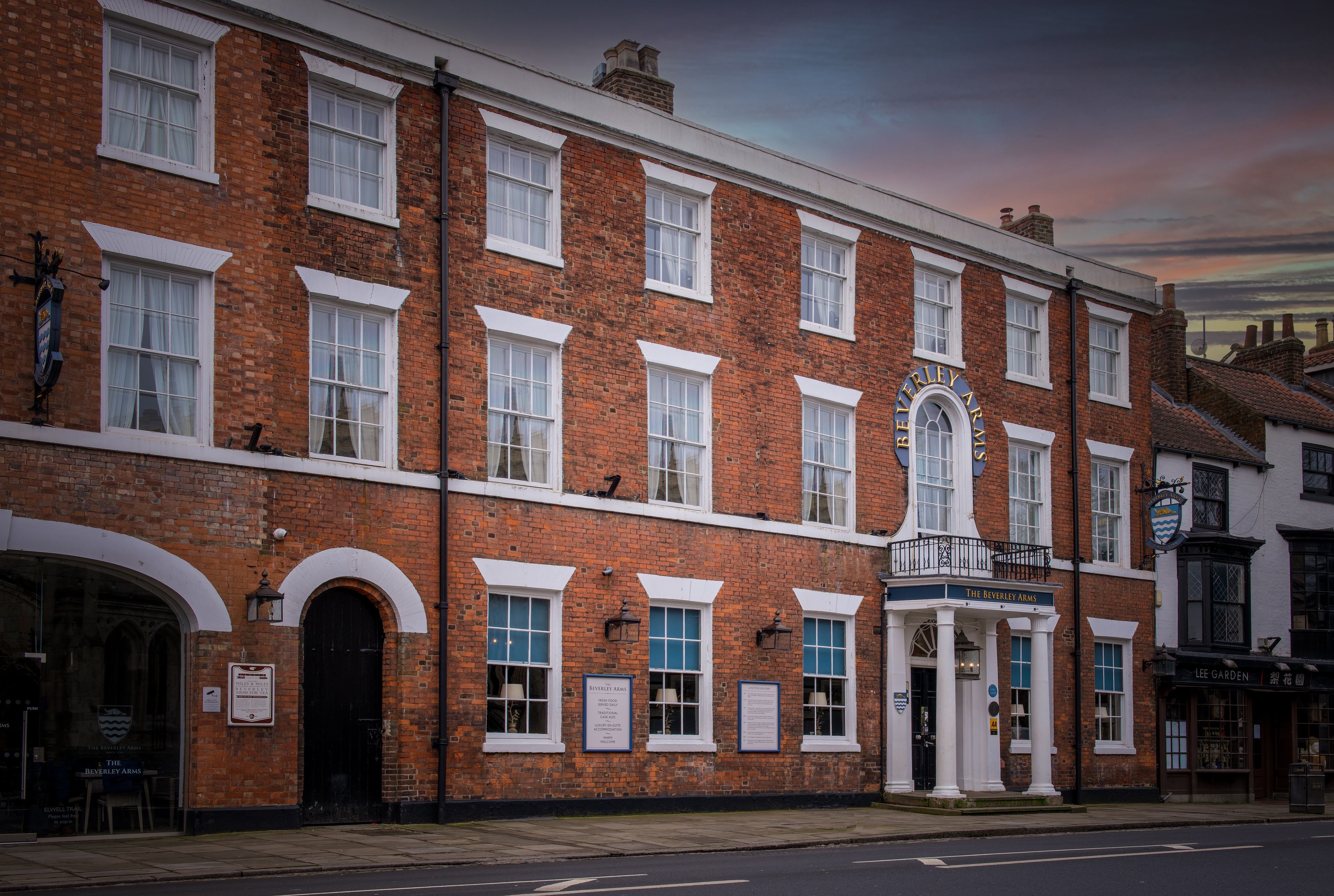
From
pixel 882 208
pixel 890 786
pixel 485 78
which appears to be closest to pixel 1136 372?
pixel 882 208

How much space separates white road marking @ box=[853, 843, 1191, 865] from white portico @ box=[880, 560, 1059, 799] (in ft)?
17.0

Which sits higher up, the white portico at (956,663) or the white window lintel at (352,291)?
the white window lintel at (352,291)

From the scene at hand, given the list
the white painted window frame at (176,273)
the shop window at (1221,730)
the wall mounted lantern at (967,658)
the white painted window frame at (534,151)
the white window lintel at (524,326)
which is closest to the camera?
the white painted window frame at (176,273)

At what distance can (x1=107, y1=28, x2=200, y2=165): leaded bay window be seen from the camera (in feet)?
51.6

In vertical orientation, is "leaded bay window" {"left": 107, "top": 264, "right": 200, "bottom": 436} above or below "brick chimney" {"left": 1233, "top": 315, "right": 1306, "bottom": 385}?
below

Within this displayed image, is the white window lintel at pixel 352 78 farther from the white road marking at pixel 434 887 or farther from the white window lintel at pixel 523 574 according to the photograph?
the white road marking at pixel 434 887

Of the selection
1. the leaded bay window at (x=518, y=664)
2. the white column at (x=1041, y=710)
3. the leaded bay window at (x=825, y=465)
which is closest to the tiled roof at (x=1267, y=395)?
the white column at (x=1041, y=710)

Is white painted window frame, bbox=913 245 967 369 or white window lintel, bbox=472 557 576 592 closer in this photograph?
white window lintel, bbox=472 557 576 592

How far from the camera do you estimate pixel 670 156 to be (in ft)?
69.5

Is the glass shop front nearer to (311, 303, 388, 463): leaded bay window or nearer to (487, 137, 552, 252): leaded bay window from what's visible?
(311, 303, 388, 463): leaded bay window

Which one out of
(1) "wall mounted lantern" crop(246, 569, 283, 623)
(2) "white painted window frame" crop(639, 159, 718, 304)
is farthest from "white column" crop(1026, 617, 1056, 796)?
(1) "wall mounted lantern" crop(246, 569, 283, 623)

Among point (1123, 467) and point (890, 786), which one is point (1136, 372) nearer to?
point (1123, 467)

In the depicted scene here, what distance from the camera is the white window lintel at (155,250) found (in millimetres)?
15297

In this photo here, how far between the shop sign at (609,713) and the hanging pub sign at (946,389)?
293 inches
